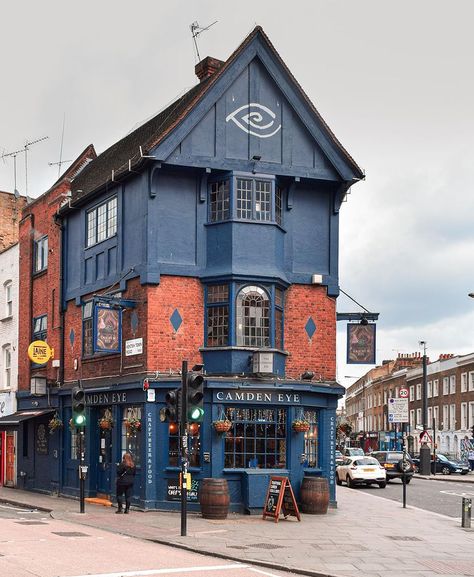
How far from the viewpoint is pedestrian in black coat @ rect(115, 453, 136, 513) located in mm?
22812

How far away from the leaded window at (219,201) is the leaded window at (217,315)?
1.99 m

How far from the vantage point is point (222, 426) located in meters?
23.6

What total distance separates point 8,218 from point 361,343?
23465 millimetres

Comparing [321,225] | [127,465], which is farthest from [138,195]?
[127,465]

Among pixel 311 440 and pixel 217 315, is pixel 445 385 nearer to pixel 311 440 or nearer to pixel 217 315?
pixel 311 440

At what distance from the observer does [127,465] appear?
22.8 meters

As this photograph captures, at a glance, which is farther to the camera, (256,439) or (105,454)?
(105,454)

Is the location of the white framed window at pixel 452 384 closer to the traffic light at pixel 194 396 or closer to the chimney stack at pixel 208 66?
the chimney stack at pixel 208 66

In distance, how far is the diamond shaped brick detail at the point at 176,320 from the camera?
2497cm

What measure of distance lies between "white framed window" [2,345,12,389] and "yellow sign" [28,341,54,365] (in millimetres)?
5825

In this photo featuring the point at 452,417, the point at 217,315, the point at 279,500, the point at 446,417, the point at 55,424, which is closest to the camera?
the point at 279,500

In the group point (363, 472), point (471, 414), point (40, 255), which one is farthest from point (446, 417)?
point (40, 255)

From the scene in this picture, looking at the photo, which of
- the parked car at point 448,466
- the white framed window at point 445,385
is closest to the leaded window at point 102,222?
the parked car at point 448,466

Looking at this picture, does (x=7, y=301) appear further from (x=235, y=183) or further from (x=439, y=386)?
(x=439, y=386)
